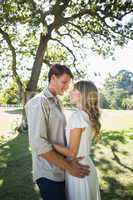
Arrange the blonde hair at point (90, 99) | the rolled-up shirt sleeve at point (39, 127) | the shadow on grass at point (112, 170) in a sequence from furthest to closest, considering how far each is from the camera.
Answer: the shadow on grass at point (112, 170)
the blonde hair at point (90, 99)
the rolled-up shirt sleeve at point (39, 127)

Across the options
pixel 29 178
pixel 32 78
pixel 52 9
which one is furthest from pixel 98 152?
pixel 32 78

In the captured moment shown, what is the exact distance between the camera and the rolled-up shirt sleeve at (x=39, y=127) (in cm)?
322

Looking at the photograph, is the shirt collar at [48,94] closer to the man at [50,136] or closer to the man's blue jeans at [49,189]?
the man at [50,136]

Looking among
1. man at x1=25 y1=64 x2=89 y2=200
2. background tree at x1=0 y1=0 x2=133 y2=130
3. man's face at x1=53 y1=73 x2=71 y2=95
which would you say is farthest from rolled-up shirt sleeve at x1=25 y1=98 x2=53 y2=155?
background tree at x1=0 y1=0 x2=133 y2=130

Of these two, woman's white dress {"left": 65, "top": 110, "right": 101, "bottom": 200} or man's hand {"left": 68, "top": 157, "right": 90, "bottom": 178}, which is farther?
woman's white dress {"left": 65, "top": 110, "right": 101, "bottom": 200}

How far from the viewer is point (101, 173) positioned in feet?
26.4

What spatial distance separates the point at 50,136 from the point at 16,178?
191 inches

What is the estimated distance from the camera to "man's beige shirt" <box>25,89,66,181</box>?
10.6ft

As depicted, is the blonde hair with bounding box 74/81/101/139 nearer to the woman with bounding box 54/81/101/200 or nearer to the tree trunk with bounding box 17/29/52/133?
the woman with bounding box 54/81/101/200

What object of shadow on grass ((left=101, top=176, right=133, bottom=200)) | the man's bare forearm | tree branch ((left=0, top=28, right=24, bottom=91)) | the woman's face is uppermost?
tree branch ((left=0, top=28, right=24, bottom=91))

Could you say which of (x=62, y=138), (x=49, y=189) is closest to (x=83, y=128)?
(x=62, y=138)

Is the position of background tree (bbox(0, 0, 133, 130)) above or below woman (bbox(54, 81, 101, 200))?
above

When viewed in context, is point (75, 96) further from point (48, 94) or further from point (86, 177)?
point (86, 177)

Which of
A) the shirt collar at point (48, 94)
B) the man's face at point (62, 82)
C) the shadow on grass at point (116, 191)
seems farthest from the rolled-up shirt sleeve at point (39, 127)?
the shadow on grass at point (116, 191)
